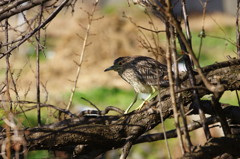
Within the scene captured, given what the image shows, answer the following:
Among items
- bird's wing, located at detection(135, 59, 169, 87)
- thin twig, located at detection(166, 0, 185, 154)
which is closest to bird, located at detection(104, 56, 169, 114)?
bird's wing, located at detection(135, 59, 169, 87)

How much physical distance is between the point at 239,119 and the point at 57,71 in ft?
48.2

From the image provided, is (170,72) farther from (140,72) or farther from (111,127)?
(140,72)

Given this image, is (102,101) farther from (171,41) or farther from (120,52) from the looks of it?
(171,41)

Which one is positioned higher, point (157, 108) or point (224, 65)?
point (224, 65)

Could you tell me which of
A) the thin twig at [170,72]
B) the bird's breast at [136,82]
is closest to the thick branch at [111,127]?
the thin twig at [170,72]

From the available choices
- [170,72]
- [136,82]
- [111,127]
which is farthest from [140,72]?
[170,72]

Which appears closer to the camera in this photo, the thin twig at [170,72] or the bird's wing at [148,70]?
the thin twig at [170,72]

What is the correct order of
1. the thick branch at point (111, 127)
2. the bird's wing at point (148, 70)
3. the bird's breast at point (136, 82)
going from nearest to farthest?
the thick branch at point (111, 127), the bird's wing at point (148, 70), the bird's breast at point (136, 82)

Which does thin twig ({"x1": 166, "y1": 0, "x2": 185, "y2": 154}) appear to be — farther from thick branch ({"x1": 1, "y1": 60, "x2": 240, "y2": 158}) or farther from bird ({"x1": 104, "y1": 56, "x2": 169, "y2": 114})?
bird ({"x1": 104, "y1": 56, "x2": 169, "y2": 114})

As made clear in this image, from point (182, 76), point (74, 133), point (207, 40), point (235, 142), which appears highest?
point (207, 40)

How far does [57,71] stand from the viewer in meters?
19.1

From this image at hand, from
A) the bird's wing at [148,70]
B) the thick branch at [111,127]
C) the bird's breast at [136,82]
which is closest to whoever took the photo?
the thick branch at [111,127]

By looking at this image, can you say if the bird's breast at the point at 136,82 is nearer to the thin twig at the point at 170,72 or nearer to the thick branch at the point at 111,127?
the thick branch at the point at 111,127

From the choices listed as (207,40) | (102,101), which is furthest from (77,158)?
(207,40)
